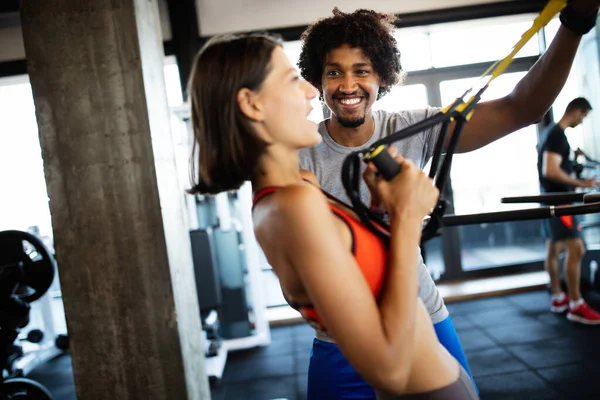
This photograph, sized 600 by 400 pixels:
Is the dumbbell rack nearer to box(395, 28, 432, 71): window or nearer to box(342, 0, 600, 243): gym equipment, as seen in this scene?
box(342, 0, 600, 243): gym equipment

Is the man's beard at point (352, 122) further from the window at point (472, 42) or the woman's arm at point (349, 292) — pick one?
the window at point (472, 42)

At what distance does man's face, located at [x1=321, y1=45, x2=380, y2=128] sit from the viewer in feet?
4.36

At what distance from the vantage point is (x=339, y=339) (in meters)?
0.71

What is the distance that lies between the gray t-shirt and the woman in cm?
37

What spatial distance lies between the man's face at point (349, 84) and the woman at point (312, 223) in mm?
426

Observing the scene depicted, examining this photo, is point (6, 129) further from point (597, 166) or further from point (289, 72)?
point (597, 166)

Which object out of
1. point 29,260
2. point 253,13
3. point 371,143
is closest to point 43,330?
point 29,260

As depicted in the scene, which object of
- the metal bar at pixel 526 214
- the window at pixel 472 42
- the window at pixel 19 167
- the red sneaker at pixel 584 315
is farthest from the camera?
the window at pixel 472 42

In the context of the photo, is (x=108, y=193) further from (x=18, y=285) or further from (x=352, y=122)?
(x=18, y=285)

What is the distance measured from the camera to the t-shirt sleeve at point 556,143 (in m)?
3.31

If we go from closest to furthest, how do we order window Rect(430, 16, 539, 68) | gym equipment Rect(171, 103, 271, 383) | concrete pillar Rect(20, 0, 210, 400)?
concrete pillar Rect(20, 0, 210, 400)
gym equipment Rect(171, 103, 271, 383)
window Rect(430, 16, 539, 68)

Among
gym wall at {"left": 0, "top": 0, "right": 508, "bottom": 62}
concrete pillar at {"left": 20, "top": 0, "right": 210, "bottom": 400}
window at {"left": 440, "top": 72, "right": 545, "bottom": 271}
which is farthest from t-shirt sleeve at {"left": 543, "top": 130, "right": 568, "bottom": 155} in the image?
concrete pillar at {"left": 20, "top": 0, "right": 210, "bottom": 400}

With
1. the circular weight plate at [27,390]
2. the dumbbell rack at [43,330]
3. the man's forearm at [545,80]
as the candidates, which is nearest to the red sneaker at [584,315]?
the man's forearm at [545,80]

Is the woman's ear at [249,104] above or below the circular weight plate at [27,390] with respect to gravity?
above
